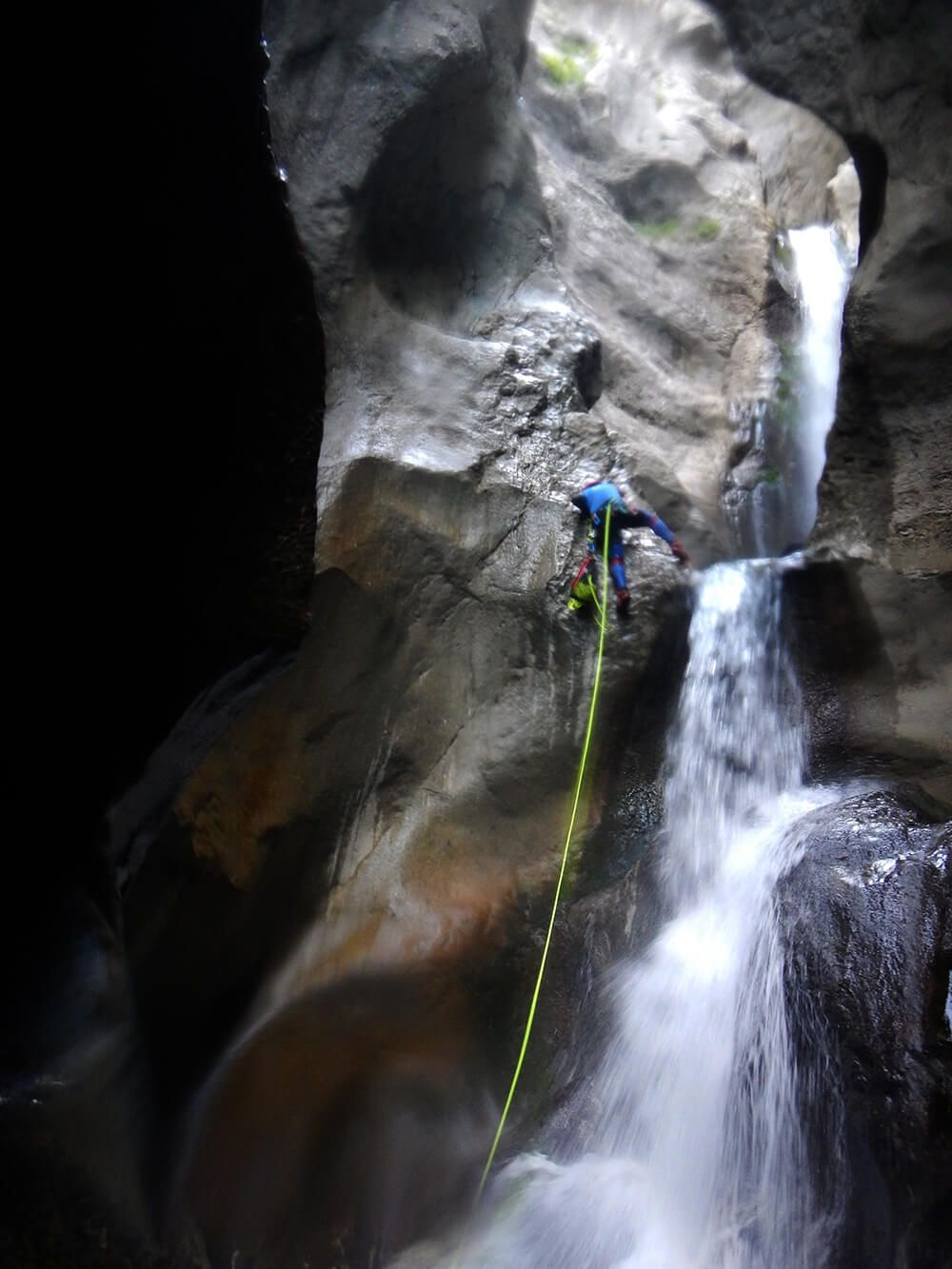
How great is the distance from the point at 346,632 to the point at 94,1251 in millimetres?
3218

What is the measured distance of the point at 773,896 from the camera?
4.54 meters

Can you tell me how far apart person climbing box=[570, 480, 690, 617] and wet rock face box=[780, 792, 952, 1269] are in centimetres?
220

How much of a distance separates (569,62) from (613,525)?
1032 cm

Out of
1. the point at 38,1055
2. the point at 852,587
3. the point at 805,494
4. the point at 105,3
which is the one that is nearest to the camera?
the point at 105,3

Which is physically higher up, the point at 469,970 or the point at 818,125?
the point at 818,125

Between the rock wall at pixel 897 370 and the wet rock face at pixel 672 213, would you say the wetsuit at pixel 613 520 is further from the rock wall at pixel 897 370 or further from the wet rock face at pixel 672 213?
the wet rock face at pixel 672 213

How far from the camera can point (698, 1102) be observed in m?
4.23

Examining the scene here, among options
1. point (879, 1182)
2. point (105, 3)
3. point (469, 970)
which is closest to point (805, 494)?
point (469, 970)

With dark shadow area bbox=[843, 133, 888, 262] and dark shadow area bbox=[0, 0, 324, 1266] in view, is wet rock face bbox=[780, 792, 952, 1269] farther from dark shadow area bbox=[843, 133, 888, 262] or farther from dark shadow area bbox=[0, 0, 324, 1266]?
dark shadow area bbox=[843, 133, 888, 262]

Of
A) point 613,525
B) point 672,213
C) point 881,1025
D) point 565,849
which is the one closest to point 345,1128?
point 565,849

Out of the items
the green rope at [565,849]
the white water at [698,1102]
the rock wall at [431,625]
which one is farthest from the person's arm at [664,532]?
the white water at [698,1102]

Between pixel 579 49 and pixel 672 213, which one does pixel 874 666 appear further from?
pixel 579 49

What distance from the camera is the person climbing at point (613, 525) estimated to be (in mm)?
5895

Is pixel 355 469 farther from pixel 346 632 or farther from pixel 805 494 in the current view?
pixel 805 494
